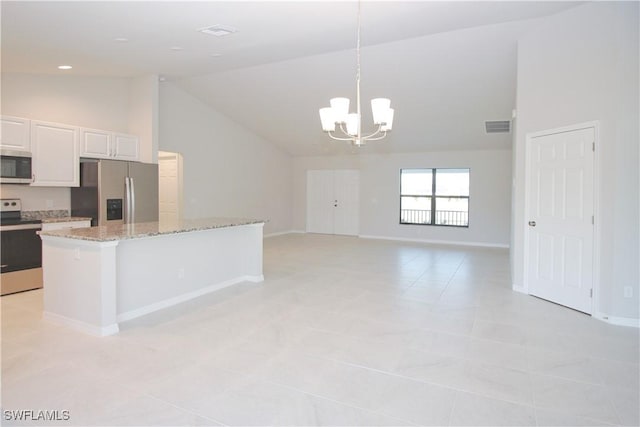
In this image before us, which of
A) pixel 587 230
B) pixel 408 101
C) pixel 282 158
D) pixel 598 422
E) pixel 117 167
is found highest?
pixel 408 101

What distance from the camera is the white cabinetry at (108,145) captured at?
5453 mm

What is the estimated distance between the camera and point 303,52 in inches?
218

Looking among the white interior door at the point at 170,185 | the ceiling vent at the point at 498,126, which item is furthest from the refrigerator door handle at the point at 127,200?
the ceiling vent at the point at 498,126

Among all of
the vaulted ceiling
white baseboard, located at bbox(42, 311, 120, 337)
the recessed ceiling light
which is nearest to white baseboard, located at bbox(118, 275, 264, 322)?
white baseboard, located at bbox(42, 311, 120, 337)

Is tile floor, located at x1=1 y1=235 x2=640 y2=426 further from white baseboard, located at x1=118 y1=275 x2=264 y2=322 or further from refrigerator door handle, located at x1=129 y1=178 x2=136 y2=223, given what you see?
refrigerator door handle, located at x1=129 y1=178 x2=136 y2=223

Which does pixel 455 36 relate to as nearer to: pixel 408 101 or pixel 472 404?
pixel 408 101

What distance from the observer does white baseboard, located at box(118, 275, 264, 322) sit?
3873 millimetres

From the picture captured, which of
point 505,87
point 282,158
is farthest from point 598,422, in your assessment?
point 282,158

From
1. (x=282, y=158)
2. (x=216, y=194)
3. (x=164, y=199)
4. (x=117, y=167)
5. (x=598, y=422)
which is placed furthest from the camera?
(x=282, y=158)

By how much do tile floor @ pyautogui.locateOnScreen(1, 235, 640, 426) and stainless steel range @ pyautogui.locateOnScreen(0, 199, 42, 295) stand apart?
0.64 feet

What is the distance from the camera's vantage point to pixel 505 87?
6.43 metres

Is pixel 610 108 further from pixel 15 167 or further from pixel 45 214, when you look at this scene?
pixel 45 214

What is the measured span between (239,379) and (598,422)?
7.16ft

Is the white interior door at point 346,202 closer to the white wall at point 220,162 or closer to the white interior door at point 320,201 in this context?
the white interior door at point 320,201
